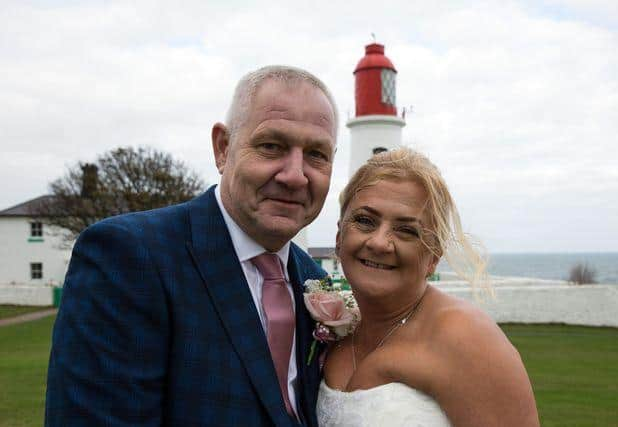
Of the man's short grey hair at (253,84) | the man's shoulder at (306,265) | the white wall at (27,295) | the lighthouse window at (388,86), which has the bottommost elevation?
the white wall at (27,295)

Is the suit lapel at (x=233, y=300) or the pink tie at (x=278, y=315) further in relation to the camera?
the pink tie at (x=278, y=315)

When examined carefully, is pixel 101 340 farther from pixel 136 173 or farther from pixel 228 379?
pixel 136 173

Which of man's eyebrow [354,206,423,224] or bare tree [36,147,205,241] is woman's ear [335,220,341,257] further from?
bare tree [36,147,205,241]

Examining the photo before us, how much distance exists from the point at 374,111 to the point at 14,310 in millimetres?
19696

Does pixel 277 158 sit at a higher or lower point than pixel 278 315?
higher

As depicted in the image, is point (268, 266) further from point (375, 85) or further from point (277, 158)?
point (375, 85)

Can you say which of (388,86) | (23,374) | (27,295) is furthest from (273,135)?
(27,295)

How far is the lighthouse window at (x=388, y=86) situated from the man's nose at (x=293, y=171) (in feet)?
73.4

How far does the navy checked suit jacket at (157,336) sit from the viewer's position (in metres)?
2.17

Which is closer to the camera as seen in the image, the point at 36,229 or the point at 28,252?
the point at 28,252

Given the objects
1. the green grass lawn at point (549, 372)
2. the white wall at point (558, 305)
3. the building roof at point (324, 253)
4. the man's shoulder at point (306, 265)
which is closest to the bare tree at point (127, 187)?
the green grass lawn at point (549, 372)

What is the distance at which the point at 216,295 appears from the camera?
2553mm

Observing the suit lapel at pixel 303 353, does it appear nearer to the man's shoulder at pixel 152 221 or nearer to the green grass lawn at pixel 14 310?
the man's shoulder at pixel 152 221

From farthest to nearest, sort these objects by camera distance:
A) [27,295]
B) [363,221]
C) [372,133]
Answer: [27,295], [372,133], [363,221]
